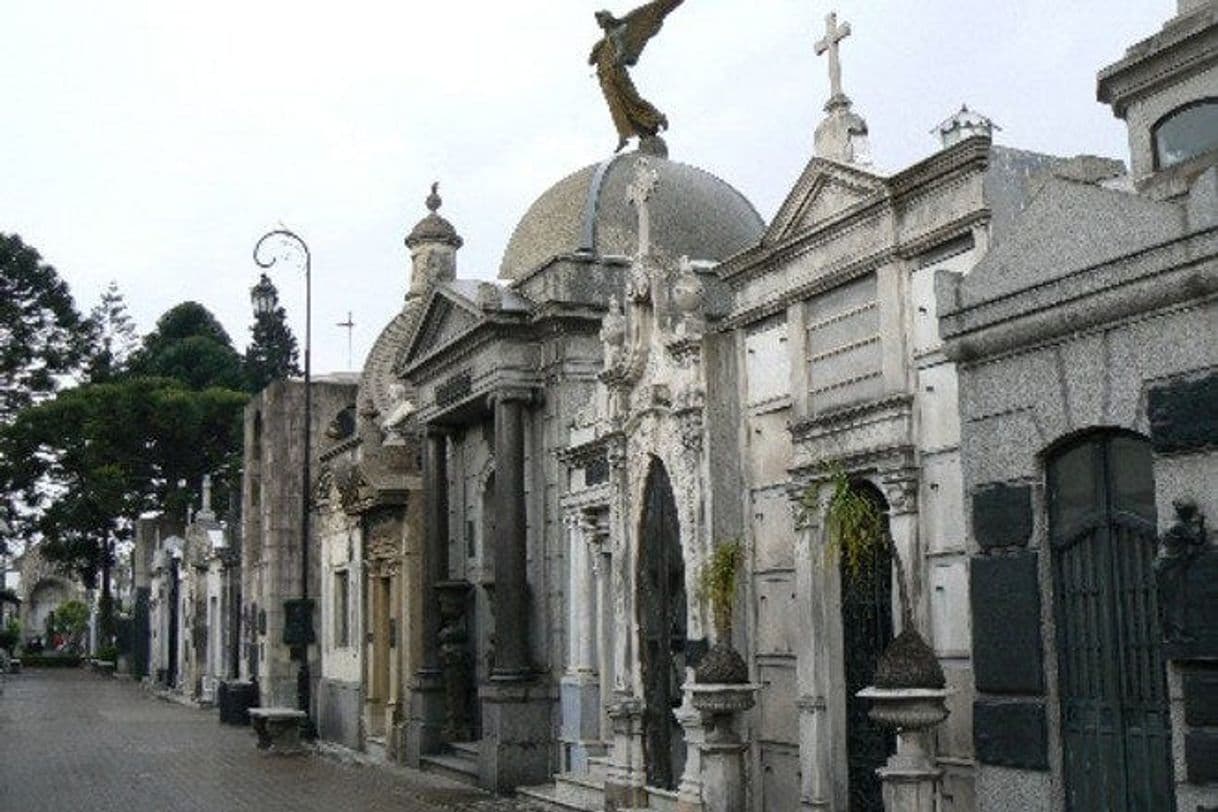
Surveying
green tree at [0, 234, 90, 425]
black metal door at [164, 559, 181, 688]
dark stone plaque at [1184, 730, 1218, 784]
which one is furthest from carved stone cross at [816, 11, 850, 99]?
black metal door at [164, 559, 181, 688]

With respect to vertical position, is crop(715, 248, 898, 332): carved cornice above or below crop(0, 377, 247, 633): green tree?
below

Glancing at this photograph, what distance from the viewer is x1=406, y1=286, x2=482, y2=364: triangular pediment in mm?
18141

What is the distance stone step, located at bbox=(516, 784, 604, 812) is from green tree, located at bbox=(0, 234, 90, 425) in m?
26.5

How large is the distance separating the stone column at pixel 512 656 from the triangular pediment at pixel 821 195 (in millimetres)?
6174

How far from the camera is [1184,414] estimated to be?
7230 millimetres

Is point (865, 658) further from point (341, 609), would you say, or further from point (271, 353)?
point (271, 353)

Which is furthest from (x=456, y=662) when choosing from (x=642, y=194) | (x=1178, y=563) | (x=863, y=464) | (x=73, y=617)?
(x=73, y=617)

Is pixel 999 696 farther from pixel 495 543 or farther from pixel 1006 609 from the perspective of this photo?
pixel 495 543

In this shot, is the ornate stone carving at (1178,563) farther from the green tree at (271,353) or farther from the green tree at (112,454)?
the green tree at (271,353)

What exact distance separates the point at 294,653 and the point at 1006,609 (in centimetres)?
2166

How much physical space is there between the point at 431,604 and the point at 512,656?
3.48 m

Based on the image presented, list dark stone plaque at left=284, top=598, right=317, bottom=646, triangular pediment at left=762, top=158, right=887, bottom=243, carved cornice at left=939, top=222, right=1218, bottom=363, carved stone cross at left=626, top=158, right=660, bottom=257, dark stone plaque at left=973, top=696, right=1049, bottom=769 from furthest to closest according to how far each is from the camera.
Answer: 1. dark stone plaque at left=284, top=598, right=317, bottom=646
2. carved stone cross at left=626, top=158, right=660, bottom=257
3. triangular pediment at left=762, top=158, right=887, bottom=243
4. dark stone plaque at left=973, top=696, right=1049, bottom=769
5. carved cornice at left=939, top=222, right=1218, bottom=363

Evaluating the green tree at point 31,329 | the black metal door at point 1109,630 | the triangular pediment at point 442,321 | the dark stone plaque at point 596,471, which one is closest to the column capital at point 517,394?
the triangular pediment at point 442,321

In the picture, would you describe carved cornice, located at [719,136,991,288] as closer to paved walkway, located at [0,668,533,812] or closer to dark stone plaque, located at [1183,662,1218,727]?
dark stone plaque, located at [1183,662,1218,727]
